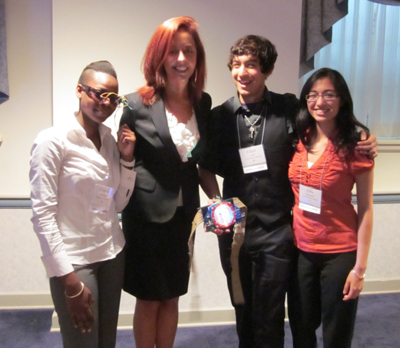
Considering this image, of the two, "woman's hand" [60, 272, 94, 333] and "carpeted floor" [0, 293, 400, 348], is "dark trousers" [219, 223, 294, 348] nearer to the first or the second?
"woman's hand" [60, 272, 94, 333]

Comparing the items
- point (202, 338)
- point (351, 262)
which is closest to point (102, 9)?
point (351, 262)

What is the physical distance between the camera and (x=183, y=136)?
1.52 meters

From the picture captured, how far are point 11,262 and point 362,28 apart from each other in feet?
10.7

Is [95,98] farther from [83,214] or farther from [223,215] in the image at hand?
[223,215]

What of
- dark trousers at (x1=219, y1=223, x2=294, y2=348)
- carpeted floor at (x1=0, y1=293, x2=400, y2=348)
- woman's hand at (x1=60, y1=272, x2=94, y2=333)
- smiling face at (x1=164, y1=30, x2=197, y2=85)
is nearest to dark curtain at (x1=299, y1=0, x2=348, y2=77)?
smiling face at (x1=164, y1=30, x2=197, y2=85)

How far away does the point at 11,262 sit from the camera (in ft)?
8.34

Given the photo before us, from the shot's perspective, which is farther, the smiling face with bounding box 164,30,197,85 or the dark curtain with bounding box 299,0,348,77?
the dark curtain with bounding box 299,0,348,77

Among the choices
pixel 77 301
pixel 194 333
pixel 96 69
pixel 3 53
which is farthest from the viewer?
pixel 194 333

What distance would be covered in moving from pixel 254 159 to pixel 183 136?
32cm

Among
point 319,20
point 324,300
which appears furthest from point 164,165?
point 319,20

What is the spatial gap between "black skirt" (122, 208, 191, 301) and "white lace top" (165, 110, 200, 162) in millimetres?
257

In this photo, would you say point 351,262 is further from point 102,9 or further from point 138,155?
point 102,9

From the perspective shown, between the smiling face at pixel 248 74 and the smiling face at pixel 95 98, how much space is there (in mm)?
509

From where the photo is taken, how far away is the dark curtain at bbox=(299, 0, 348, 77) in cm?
243
